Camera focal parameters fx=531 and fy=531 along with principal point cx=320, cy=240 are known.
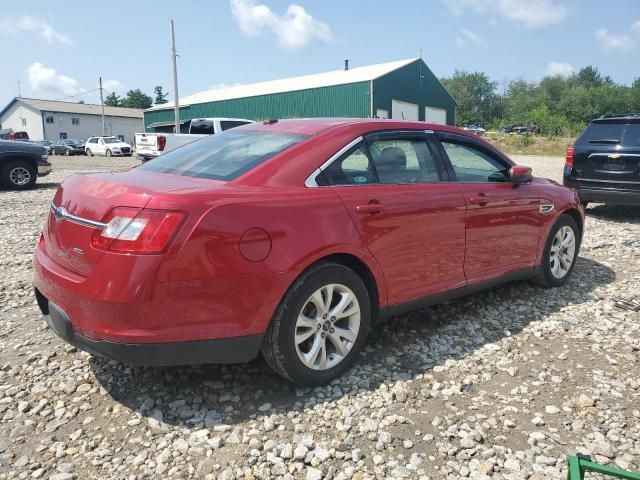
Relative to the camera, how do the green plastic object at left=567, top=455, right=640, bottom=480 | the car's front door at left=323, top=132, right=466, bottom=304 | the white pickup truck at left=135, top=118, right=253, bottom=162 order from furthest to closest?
1. the white pickup truck at left=135, top=118, right=253, bottom=162
2. the car's front door at left=323, top=132, right=466, bottom=304
3. the green plastic object at left=567, top=455, right=640, bottom=480

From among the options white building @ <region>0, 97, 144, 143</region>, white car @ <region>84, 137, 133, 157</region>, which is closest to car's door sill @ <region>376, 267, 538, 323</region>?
white car @ <region>84, 137, 133, 157</region>

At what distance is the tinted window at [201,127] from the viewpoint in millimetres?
16875

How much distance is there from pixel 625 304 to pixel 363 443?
3159mm

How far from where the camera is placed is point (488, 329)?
158 inches

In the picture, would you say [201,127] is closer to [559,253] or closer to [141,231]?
[559,253]

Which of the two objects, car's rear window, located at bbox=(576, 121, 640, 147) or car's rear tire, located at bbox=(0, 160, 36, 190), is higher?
car's rear window, located at bbox=(576, 121, 640, 147)

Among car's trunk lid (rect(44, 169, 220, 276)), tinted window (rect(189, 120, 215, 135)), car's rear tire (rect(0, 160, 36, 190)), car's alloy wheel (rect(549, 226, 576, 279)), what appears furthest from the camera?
tinted window (rect(189, 120, 215, 135))

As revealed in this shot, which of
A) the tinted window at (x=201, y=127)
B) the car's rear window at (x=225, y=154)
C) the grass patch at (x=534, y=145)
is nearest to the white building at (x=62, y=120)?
the grass patch at (x=534, y=145)

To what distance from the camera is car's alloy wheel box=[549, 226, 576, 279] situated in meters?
4.94

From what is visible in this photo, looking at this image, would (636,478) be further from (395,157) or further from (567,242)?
(567,242)

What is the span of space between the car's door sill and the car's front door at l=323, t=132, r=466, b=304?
0.04 m

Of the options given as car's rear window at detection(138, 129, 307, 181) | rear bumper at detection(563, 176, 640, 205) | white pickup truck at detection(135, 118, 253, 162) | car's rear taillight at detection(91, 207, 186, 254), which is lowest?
rear bumper at detection(563, 176, 640, 205)

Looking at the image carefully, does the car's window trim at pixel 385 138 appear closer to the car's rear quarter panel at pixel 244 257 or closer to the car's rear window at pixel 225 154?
the car's rear quarter panel at pixel 244 257

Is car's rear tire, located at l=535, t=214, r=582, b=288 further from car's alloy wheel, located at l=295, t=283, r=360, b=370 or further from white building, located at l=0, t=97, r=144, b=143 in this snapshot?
white building, located at l=0, t=97, r=144, b=143
